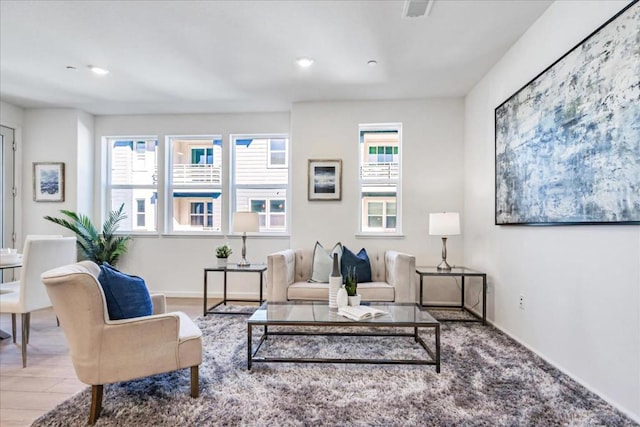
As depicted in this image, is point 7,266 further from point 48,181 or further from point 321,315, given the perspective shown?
point 321,315

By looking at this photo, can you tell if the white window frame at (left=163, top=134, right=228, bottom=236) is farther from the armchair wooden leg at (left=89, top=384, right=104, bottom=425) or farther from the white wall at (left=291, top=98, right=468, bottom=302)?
the armchair wooden leg at (left=89, top=384, right=104, bottom=425)

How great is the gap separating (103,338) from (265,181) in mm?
3094

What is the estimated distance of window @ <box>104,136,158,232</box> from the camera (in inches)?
187

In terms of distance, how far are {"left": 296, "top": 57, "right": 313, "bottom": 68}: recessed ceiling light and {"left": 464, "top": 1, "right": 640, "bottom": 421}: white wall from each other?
5.77 ft

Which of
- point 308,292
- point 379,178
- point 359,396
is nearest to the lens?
point 359,396

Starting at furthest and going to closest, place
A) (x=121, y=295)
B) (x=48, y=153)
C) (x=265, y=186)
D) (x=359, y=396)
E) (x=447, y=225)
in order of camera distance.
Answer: (x=265, y=186) < (x=48, y=153) < (x=447, y=225) < (x=359, y=396) < (x=121, y=295)

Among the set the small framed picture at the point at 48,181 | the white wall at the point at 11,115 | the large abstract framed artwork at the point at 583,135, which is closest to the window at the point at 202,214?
the small framed picture at the point at 48,181

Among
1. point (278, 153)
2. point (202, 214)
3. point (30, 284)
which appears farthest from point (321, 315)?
point (202, 214)

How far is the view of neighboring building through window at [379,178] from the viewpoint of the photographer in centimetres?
426

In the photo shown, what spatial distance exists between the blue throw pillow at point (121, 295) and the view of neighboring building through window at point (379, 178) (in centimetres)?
281

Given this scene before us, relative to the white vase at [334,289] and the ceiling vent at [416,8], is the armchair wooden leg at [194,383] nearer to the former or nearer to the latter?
the white vase at [334,289]

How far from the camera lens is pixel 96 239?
4.39 meters

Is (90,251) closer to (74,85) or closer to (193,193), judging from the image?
(193,193)

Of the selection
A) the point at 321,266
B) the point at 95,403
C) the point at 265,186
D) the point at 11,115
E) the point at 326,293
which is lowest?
the point at 95,403
